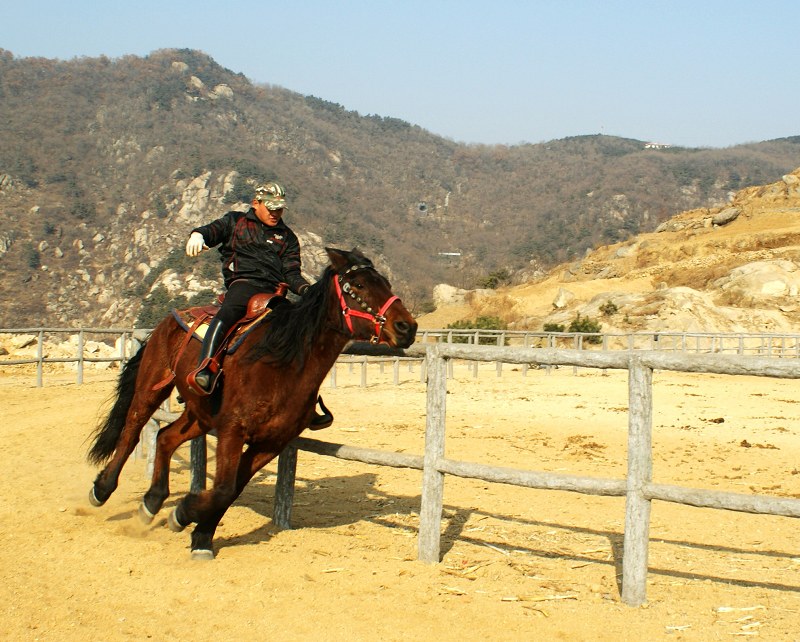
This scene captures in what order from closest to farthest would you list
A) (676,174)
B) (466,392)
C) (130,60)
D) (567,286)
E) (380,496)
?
(380,496)
(466,392)
(567,286)
(130,60)
(676,174)

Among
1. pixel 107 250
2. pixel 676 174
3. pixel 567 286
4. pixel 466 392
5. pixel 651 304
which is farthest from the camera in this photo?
pixel 676 174

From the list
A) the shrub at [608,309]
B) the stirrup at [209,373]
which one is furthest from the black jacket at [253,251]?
the shrub at [608,309]

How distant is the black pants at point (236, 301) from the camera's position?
5277mm

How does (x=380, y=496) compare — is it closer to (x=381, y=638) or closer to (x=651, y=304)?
(x=381, y=638)

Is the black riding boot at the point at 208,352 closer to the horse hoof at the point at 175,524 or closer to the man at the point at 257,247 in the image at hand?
the man at the point at 257,247

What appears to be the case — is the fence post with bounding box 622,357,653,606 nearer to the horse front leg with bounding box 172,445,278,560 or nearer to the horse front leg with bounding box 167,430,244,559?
the horse front leg with bounding box 172,445,278,560

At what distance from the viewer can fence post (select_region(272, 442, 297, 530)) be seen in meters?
5.98

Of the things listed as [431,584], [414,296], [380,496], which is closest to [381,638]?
[431,584]

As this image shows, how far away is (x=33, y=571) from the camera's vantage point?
Result: 4.73 m

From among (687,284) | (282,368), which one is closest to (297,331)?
(282,368)

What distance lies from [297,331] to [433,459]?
1.21 metres

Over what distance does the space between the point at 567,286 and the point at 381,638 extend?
1606 inches

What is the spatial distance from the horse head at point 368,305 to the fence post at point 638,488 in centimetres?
130

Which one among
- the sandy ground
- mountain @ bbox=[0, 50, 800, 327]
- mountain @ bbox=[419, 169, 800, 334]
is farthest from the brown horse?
mountain @ bbox=[0, 50, 800, 327]
